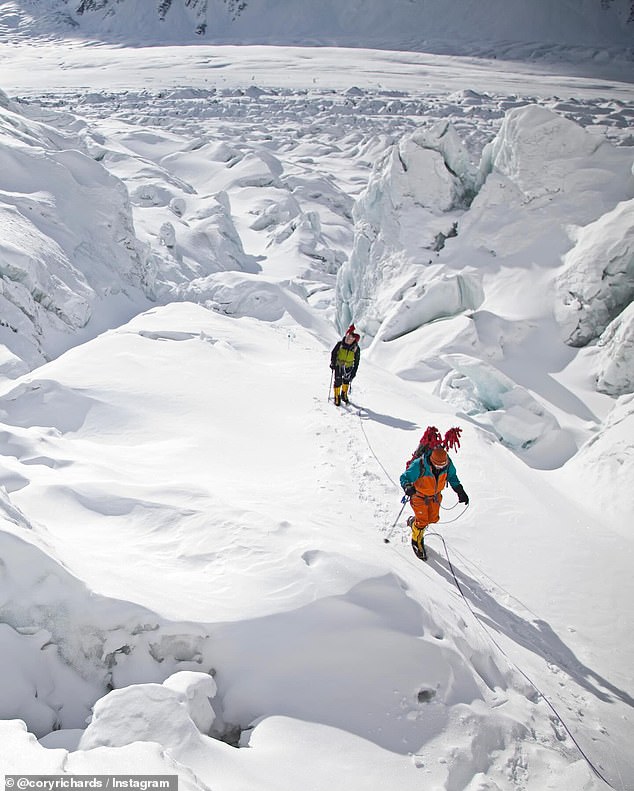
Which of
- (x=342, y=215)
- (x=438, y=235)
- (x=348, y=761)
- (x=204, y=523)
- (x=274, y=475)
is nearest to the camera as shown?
(x=348, y=761)

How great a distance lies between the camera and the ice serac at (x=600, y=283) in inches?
510

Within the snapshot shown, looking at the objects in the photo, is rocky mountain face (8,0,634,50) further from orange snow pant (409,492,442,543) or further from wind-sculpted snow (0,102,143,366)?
orange snow pant (409,492,442,543)

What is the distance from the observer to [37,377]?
8.41 m

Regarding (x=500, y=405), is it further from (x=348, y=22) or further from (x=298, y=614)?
(x=348, y=22)

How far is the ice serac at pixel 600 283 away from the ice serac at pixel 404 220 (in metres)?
3.78

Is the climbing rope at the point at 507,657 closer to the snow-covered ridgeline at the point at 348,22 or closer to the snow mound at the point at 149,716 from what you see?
the snow mound at the point at 149,716

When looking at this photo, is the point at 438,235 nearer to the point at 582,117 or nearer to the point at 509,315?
the point at 509,315

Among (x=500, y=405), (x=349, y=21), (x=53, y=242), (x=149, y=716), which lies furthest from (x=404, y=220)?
(x=349, y=21)

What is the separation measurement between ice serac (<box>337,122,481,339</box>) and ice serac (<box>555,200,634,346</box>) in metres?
3.78

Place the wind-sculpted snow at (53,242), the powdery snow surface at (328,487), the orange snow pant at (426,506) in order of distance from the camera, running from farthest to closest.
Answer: the wind-sculpted snow at (53,242), the orange snow pant at (426,506), the powdery snow surface at (328,487)

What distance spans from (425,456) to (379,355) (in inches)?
373

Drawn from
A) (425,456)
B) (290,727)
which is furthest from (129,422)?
(290,727)

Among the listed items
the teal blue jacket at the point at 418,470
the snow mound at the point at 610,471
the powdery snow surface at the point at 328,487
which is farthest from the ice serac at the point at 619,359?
the teal blue jacket at the point at 418,470

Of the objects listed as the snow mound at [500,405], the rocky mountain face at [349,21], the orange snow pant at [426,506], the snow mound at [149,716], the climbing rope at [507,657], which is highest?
the rocky mountain face at [349,21]
